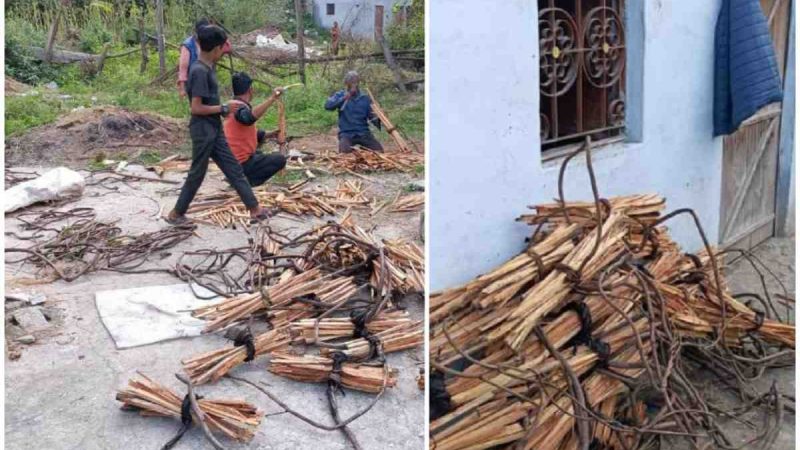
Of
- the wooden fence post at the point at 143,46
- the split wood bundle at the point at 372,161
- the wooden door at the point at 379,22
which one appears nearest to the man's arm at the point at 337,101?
the split wood bundle at the point at 372,161

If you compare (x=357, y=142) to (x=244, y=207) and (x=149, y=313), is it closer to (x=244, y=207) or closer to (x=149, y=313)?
(x=244, y=207)

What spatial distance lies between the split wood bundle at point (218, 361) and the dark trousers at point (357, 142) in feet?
16.5

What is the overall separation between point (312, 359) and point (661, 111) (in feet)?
7.85

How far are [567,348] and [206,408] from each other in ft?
Answer: 4.39

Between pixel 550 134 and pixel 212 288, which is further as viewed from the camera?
pixel 212 288

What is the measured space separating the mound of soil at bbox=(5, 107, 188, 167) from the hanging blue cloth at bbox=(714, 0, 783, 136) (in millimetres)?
5779

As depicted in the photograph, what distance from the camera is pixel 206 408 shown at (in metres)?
2.73

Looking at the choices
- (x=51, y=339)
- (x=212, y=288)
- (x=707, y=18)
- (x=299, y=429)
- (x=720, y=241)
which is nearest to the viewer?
(x=299, y=429)

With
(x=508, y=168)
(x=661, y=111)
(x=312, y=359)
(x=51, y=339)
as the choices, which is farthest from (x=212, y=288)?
(x=661, y=111)

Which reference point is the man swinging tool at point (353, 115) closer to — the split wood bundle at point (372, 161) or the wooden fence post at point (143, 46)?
the split wood bundle at point (372, 161)

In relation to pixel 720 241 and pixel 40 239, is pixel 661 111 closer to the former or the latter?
pixel 720 241

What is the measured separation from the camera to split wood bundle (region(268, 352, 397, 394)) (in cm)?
310

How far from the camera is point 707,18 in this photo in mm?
4676

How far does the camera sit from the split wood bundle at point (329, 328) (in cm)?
344
